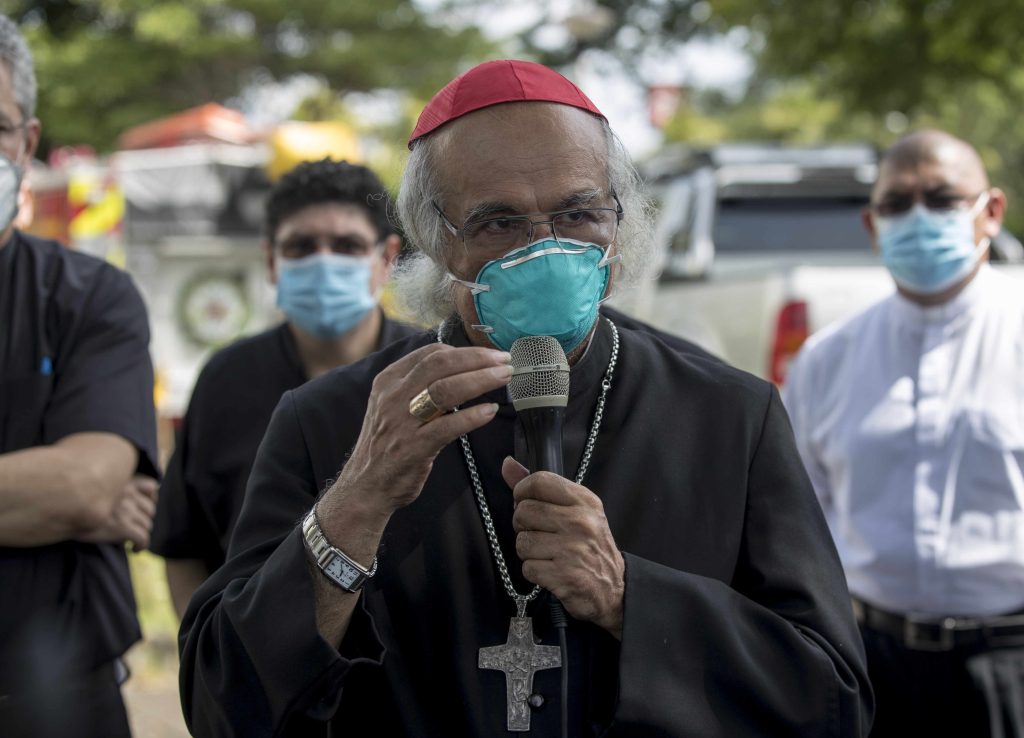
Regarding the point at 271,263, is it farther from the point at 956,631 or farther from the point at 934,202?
the point at 956,631

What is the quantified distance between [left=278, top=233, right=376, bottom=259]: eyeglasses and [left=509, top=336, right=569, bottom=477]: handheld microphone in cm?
209

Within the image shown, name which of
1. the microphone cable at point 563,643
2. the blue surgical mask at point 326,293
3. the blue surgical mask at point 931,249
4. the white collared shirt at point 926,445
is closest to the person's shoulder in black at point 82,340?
the blue surgical mask at point 326,293

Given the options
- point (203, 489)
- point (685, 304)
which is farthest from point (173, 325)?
point (203, 489)

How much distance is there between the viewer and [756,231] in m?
8.82

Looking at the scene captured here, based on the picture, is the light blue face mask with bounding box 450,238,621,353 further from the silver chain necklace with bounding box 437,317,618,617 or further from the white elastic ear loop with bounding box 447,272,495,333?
the silver chain necklace with bounding box 437,317,618,617

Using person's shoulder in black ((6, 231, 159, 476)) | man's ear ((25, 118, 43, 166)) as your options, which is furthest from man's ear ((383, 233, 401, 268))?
man's ear ((25, 118, 43, 166))

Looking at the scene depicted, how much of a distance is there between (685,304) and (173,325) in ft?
22.3

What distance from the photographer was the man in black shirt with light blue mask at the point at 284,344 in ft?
10.9

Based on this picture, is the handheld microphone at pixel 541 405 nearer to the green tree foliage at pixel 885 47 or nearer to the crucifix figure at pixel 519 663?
the crucifix figure at pixel 519 663

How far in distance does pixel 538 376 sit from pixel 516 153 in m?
Answer: 0.48

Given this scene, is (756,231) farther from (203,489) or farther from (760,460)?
(760,460)

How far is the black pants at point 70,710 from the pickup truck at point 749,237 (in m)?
5.03

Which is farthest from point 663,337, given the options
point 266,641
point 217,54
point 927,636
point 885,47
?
point 217,54

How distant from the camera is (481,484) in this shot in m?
2.12
